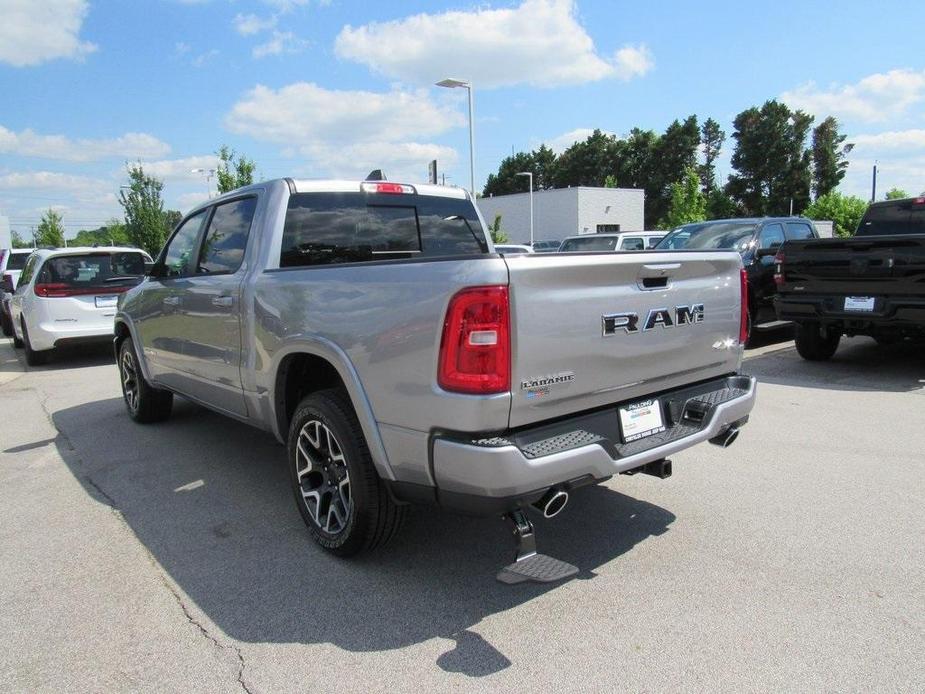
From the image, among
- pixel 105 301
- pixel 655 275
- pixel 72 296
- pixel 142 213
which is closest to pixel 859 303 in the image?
pixel 655 275

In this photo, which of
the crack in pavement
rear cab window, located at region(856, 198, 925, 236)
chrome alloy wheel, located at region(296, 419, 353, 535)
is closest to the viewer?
the crack in pavement

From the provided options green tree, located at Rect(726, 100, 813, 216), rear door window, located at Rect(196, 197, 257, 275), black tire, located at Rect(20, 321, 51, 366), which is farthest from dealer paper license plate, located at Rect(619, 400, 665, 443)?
green tree, located at Rect(726, 100, 813, 216)

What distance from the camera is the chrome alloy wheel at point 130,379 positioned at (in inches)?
243

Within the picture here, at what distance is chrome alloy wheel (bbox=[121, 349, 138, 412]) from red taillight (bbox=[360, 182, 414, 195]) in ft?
10.5

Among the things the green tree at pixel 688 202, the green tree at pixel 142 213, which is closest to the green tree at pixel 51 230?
the green tree at pixel 142 213

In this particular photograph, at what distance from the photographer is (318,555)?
136 inches

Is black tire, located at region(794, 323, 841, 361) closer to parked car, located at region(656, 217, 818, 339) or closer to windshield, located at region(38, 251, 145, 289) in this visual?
parked car, located at region(656, 217, 818, 339)

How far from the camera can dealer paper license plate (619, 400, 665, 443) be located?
9.88ft

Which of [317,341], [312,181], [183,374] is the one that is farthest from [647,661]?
[183,374]

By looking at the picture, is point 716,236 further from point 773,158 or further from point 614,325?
point 773,158

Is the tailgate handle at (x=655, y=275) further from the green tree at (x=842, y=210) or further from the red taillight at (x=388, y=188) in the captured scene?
the green tree at (x=842, y=210)

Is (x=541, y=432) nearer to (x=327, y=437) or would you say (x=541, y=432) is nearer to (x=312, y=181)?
(x=327, y=437)

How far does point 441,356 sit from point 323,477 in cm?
124

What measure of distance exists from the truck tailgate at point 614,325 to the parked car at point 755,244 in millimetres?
5878
